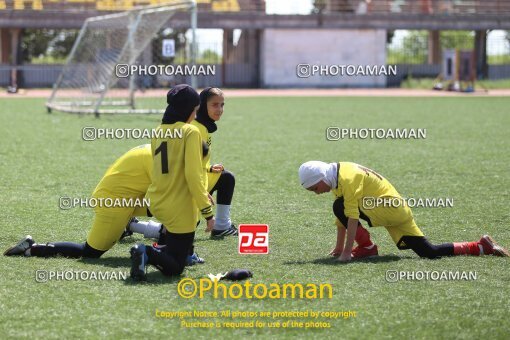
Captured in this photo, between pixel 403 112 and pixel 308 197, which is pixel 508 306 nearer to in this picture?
pixel 308 197

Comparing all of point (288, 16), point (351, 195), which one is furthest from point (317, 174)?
point (288, 16)

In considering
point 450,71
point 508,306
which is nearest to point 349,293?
point 508,306

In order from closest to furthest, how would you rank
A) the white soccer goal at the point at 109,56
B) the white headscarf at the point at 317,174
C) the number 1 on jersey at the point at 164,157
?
the number 1 on jersey at the point at 164,157 < the white headscarf at the point at 317,174 < the white soccer goal at the point at 109,56

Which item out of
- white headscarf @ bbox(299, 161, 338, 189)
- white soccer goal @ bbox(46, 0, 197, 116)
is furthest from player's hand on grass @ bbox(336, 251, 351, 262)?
white soccer goal @ bbox(46, 0, 197, 116)

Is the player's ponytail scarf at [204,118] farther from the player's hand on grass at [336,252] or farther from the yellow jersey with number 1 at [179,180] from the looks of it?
the player's hand on grass at [336,252]

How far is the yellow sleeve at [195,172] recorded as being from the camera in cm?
671

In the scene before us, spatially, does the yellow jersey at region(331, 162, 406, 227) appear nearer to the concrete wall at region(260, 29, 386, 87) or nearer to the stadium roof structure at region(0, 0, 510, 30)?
the stadium roof structure at region(0, 0, 510, 30)

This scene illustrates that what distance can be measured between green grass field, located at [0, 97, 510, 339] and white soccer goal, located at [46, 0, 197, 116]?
4399 millimetres

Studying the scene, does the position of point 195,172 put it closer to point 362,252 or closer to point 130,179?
point 130,179

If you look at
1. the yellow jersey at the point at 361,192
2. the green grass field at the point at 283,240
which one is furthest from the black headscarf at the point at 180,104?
the yellow jersey at the point at 361,192

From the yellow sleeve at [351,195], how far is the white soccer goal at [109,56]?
602 inches

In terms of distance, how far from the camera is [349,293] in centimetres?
643

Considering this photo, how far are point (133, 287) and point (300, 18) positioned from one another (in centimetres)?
4214

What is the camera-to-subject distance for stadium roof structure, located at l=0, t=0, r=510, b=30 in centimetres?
4428
